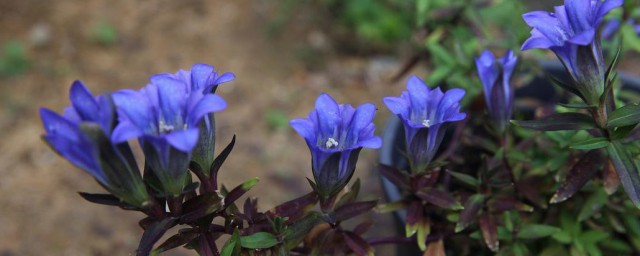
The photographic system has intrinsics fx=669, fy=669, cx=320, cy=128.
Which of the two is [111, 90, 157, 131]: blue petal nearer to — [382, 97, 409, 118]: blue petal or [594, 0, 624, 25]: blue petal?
[382, 97, 409, 118]: blue petal

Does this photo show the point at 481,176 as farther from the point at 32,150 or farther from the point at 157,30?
the point at 157,30

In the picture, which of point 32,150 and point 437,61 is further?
point 32,150

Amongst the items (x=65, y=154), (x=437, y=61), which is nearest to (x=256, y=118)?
(x=437, y=61)

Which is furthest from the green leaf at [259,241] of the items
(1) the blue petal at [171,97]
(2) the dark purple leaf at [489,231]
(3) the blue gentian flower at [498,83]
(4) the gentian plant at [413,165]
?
(3) the blue gentian flower at [498,83]

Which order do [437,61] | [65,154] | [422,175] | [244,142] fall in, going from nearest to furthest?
1. [65,154]
2. [422,175]
3. [437,61]
4. [244,142]

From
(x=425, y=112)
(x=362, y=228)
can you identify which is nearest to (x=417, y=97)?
(x=425, y=112)

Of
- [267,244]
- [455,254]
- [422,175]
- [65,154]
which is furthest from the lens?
[455,254]

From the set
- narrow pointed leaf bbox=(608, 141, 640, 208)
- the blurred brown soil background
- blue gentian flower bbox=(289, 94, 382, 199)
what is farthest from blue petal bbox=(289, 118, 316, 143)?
the blurred brown soil background
